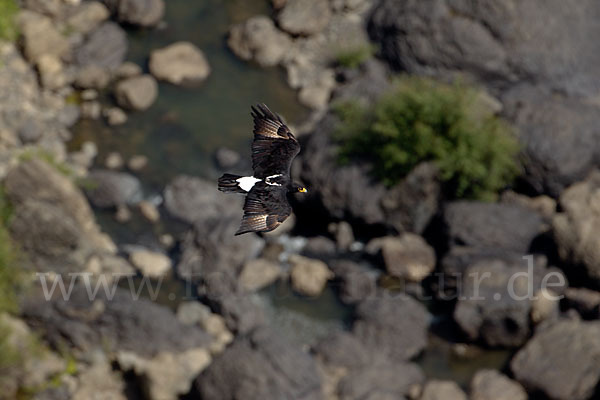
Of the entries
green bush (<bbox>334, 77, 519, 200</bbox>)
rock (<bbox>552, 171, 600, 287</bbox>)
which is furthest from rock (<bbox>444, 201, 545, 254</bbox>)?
rock (<bbox>552, 171, 600, 287</bbox>)

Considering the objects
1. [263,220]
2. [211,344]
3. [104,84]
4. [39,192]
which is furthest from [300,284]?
[263,220]

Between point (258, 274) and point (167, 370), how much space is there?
371 cm

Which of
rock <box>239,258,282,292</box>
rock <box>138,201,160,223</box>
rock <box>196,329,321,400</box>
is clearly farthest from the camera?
rock <box>138,201,160,223</box>

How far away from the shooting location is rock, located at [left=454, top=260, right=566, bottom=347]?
68.1ft

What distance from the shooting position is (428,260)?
2281 cm

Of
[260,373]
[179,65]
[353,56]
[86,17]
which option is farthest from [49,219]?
[353,56]

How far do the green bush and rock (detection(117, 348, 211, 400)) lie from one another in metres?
6.42

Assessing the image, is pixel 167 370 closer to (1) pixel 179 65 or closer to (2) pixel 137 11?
(1) pixel 179 65

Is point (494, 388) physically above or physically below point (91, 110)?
below

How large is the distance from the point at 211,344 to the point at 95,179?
5.77 m

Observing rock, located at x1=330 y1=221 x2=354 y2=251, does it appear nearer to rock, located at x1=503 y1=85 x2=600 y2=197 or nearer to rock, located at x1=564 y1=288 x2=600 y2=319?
rock, located at x1=503 y1=85 x2=600 y2=197

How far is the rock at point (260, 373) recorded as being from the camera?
712 inches

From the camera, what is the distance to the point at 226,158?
24.9 m

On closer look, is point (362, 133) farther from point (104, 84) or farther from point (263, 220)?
point (263, 220)
